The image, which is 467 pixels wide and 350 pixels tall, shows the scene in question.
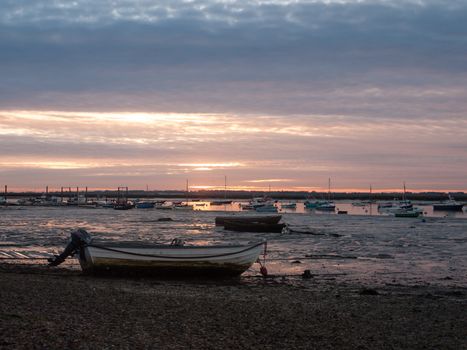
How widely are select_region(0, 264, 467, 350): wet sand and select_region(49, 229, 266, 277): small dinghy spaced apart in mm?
1517

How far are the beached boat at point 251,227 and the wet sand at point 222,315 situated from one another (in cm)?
3164

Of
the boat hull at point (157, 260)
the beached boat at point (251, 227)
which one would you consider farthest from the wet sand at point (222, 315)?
the beached boat at point (251, 227)

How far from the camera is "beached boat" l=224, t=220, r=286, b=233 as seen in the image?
2148 inches

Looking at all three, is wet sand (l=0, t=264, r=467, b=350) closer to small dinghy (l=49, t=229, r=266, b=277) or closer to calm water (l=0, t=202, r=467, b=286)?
small dinghy (l=49, t=229, r=266, b=277)

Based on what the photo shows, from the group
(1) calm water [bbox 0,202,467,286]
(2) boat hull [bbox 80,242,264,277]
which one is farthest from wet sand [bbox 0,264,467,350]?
(1) calm water [bbox 0,202,467,286]

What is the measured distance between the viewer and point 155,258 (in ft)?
79.6

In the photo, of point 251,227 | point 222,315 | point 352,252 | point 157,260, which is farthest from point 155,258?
point 251,227

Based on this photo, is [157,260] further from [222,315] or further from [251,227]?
[251,227]

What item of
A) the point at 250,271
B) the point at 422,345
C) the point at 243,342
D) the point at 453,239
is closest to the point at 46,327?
the point at 243,342

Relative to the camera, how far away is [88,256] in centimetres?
2416

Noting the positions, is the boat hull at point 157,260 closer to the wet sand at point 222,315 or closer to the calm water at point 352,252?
the wet sand at point 222,315

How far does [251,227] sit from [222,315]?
42296mm

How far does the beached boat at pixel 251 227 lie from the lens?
54.6m

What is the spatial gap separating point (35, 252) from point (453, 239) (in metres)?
32.0
